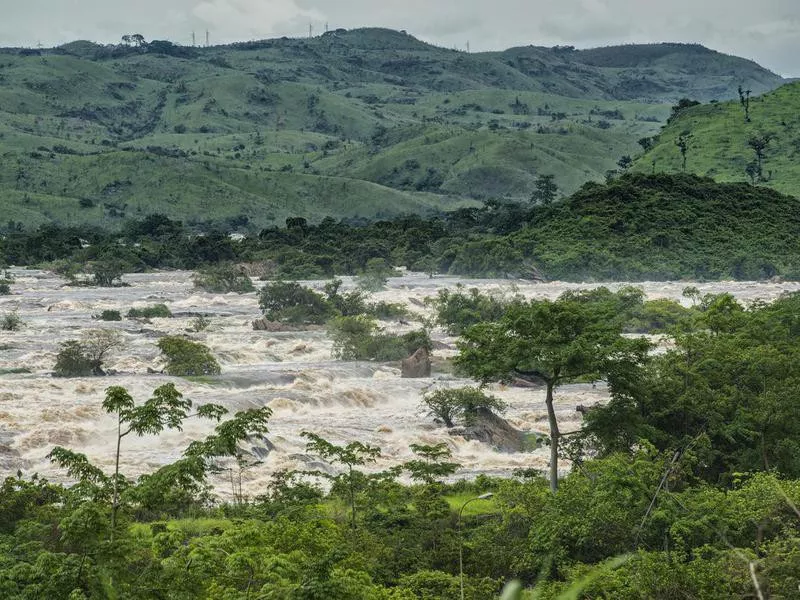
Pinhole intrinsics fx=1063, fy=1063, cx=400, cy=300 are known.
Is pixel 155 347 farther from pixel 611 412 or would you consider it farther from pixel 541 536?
pixel 541 536

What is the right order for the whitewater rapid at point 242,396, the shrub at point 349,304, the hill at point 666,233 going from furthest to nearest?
the hill at point 666,233, the shrub at point 349,304, the whitewater rapid at point 242,396

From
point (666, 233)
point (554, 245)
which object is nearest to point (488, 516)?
point (554, 245)

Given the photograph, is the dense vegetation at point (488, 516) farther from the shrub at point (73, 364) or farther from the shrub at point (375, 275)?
the shrub at point (375, 275)

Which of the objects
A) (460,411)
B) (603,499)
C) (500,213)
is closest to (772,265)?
(500,213)

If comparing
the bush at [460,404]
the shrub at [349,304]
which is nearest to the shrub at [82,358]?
the bush at [460,404]

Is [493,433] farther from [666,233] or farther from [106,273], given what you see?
[666,233]
